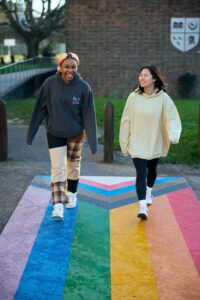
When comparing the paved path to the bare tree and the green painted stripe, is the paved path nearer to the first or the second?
the green painted stripe

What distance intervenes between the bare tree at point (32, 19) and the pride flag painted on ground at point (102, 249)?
35086 mm

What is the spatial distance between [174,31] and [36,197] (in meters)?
16.0

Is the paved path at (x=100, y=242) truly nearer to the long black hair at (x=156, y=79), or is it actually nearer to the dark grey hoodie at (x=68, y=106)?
the dark grey hoodie at (x=68, y=106)

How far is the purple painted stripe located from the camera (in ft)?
12.6

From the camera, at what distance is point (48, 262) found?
417 cm

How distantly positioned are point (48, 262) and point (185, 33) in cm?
1787

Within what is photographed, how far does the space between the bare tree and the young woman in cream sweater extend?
1388 inches

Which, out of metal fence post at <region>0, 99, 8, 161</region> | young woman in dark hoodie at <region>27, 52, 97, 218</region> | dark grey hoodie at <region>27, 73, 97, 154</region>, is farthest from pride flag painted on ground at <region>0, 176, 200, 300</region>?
metal fence post at <region>0, 99, 8, 161</region>

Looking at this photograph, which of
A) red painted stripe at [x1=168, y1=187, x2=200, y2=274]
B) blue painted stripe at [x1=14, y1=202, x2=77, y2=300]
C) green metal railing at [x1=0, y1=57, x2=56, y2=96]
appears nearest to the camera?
blue painted stripe at [x1=14, y1=202, x2=77, y2=300]

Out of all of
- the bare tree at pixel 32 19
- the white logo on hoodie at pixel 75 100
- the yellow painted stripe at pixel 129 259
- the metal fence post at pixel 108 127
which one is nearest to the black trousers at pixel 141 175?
the yellow painted stripe at pixel 129 259

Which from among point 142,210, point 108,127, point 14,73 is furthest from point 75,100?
point 14,73

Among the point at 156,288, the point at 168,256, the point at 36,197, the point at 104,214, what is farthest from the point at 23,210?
the point at 156,288

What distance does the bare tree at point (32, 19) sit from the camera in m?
39.4

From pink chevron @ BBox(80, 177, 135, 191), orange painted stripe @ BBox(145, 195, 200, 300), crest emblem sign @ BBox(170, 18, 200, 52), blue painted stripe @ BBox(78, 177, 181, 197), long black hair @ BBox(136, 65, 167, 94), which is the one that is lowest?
pink chevron @ BBox(80, 177, 135, 191)
